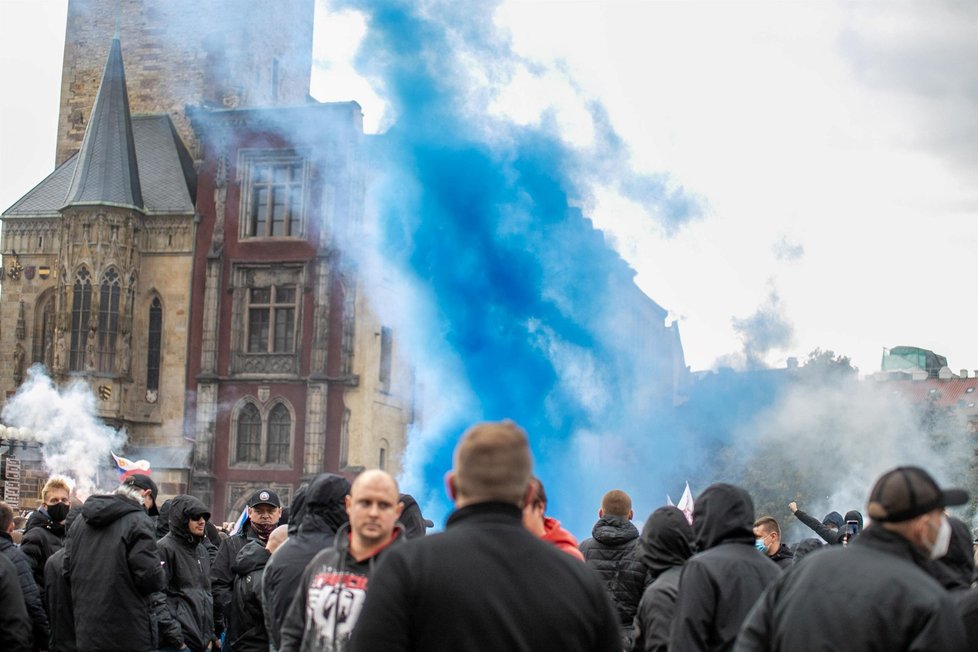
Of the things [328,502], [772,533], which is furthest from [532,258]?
[328,502]

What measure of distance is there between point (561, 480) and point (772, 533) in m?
25.3

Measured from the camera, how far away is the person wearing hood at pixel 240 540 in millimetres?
9562

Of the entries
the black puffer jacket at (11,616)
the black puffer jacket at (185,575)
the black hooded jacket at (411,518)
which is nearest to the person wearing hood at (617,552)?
the black hooded jacket at (411,518)

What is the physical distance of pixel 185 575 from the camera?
9.34m

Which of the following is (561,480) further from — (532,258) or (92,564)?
(92,564)

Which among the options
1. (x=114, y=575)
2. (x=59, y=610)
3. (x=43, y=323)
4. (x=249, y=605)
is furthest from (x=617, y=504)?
(x=43, y=323)

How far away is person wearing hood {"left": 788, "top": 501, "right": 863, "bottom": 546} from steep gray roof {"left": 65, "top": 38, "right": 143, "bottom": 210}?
3023 cm

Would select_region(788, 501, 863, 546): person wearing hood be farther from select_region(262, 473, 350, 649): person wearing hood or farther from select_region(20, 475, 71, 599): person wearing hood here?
select_region(20, 475, 71, 599): person wearing hood

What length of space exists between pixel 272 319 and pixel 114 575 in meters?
30.7

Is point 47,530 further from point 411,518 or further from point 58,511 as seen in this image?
point 411,518

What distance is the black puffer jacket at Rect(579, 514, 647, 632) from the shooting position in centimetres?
816

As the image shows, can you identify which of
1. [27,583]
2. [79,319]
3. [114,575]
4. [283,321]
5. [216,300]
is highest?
[216,300]

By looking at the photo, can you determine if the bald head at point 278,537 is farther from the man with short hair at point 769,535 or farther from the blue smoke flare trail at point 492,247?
the blue smoke flare trail at point 492,247

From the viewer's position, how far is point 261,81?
143 ft
